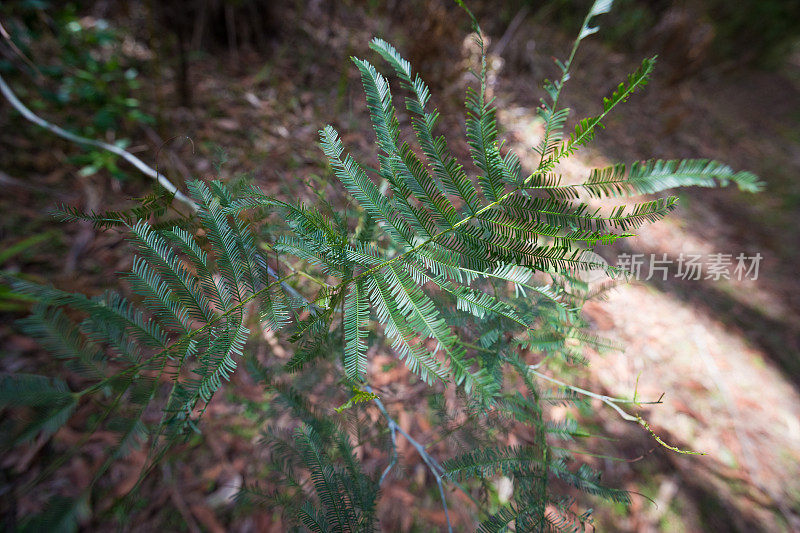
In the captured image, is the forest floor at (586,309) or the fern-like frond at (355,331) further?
the forest floor at (586,309)

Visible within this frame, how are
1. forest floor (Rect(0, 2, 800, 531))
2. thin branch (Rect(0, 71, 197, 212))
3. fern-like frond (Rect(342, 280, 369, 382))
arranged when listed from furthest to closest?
1. forest floor (Rect(0, 2, 800, 531))
2. thin branch (Rect(0, 71, 197, 212))
3. fern-like frond (Rect(342, 280, 369, 382))

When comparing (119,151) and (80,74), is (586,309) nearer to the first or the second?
(119,151)

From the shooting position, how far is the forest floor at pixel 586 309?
1.71 m

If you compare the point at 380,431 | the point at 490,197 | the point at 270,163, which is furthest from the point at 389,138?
the point at 270,163

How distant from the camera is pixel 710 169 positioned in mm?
479

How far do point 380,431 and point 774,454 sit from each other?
3.05 meters

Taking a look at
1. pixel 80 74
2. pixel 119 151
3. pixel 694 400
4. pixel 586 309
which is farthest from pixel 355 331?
pixel 694 400

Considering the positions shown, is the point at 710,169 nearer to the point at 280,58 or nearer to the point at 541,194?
the point at 541,194

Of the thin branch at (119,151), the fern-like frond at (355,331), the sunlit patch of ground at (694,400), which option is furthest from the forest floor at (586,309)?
the fern-like frond at (355,331)

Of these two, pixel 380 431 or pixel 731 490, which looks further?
pixel 731 490

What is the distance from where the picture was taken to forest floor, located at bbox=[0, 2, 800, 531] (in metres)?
1.71

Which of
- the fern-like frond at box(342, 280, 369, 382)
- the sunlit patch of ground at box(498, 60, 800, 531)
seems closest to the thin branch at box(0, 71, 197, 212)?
the fern-like frond at box(342, 280, 369, 382)

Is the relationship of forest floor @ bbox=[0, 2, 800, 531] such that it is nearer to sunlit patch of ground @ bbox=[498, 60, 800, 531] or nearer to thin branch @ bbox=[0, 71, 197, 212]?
sunlit patch of ground @ bbox=[498, 60, 800, 531]

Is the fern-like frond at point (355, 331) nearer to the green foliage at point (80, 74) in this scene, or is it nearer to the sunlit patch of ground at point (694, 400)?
the sunlit patch of ground at point (694, 400)
